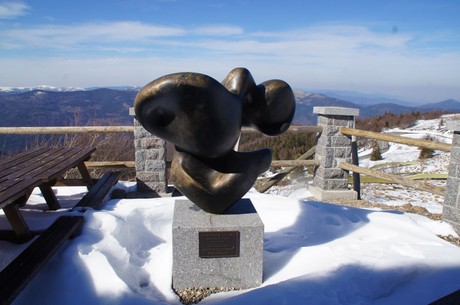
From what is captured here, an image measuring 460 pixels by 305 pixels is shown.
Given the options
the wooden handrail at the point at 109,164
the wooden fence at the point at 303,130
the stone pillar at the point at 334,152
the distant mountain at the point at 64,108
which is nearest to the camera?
the wooden fence at the point at 303,130

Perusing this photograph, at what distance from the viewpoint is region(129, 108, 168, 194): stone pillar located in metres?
5.33

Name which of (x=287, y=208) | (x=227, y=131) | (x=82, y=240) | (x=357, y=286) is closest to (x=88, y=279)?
(x=82, y=240)

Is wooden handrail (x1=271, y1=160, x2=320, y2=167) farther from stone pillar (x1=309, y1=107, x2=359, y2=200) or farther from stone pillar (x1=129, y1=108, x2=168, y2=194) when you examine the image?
stone pillar (x1=129, y1=108, x2=168, y2=194)

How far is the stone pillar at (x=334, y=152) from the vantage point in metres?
5.52

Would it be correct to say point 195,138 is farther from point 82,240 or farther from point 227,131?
point 82,240

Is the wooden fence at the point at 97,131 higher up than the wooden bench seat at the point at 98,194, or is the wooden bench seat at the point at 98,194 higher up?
the wooden fence at the point at 97,131

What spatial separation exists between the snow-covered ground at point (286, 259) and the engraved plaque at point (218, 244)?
31 cm

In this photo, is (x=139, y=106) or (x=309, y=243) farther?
(x=309, y=243)

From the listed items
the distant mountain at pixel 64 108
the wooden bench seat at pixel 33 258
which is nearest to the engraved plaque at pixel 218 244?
the wooden bench seat at pixel 33 258

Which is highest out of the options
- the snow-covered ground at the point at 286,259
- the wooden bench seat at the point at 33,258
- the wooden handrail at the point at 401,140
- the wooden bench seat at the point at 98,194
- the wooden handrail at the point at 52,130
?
the wooden handrail at the point at 52,130

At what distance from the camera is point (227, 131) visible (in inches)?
100

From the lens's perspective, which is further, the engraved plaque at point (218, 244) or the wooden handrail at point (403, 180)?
the wooden handrail at point (403, 180)

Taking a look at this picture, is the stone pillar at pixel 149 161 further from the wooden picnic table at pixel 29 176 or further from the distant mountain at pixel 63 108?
the distant mountain at pixel 63 108

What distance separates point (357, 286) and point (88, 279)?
1931 millimetres
